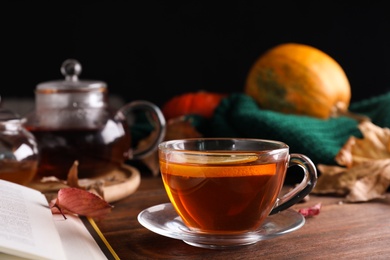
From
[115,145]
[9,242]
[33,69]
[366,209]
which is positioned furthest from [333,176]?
[33,69]

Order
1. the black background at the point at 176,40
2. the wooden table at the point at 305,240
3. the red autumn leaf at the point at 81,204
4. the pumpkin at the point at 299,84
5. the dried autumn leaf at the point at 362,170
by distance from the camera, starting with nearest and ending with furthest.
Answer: the wooden table at the point at 305,240 < the red autumn leaf at the point at 81,204 < the dried autumn leaf at the point at 362,170 < the pumpkin at the point at 299,84 < the black background at the point at 176,40

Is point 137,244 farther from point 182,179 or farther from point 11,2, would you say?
point 11,2

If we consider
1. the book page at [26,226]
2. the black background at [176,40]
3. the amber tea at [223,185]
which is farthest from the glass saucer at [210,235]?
the black background at [176,40]

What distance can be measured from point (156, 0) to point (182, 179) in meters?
1.36

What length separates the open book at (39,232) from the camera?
24.5 inches

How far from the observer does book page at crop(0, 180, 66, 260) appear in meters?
0.62

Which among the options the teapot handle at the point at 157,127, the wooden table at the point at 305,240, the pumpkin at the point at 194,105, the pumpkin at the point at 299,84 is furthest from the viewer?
the pumpkin at the point at 194,105

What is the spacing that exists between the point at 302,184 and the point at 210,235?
0.46 ft

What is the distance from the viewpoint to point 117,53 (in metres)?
2.00

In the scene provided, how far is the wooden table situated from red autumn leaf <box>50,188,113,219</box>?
2cm

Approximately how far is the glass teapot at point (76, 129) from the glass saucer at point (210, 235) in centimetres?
32

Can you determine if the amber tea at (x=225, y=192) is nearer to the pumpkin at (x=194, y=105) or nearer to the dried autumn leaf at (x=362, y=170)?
the dried autumn leaf at (x=362, y=170)

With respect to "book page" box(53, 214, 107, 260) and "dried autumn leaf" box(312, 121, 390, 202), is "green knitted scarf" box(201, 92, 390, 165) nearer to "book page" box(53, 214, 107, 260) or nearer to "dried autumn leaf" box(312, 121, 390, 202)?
"dried autumn leaf" box(312, 121, 390, 202)

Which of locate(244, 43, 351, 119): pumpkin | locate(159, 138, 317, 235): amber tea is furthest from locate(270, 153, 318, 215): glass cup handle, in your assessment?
locate(244, 43, 351, 119): pumpkin
